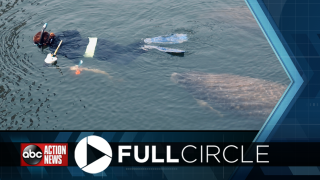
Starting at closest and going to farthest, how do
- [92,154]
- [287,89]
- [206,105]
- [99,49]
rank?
[287,89]
[92,154]
[206,105]
[99,49]

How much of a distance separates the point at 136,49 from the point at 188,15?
6665 mm

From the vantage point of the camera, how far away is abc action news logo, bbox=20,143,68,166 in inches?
502

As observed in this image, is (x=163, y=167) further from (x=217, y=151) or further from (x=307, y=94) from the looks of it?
(x=307, y=94)

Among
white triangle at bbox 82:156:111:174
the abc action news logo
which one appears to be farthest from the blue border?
the abc action news logo

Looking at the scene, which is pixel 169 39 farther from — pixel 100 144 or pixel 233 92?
pixel 100 144

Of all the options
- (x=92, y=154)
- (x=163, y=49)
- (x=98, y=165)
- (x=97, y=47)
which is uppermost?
(x=92, y=154)

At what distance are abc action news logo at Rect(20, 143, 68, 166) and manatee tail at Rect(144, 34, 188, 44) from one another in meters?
16.6

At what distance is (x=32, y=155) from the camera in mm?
12828

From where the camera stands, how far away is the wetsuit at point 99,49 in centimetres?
2689

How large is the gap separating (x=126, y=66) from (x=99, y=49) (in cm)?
302

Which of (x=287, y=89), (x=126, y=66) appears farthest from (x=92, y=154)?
(x=126, y=66)

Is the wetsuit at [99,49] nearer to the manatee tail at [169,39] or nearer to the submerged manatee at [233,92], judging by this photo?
the manatee tail at [169,39]

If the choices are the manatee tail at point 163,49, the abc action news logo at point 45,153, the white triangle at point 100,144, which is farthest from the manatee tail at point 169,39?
the abc action news logo at point 45,153

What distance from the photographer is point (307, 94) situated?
41.3 ft
